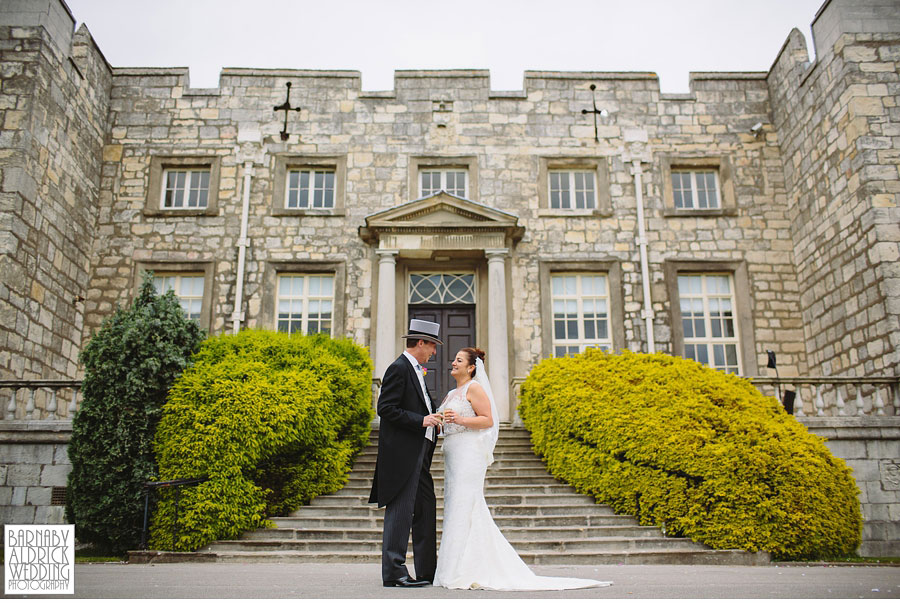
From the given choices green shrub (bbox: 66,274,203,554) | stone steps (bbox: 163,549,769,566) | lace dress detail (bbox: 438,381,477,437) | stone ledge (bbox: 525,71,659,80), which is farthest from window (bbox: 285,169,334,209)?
lace dress detail (bbox: 438,381,477,437)

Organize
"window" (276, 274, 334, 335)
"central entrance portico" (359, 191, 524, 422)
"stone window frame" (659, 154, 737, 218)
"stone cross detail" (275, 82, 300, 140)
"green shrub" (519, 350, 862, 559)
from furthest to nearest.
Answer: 1. "stone cross detail" (275, 82, 300, 140)
2. "stone window frame" (659, 154, 737, 218)
3. "window" (276, 274, 334, 335)
4. "central entrance portico" (359, 191, 524, 422)
5. "green shrub" (519, 350, 862, 559)

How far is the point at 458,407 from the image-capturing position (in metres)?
5.57

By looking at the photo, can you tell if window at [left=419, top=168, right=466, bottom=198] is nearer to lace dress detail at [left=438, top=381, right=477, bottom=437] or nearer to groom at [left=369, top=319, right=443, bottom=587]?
lace dress detail at [left=438, top=381, right=477, bottom=437]

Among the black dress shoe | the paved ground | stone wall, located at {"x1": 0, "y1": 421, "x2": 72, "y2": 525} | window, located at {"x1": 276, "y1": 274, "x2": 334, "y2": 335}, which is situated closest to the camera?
the paved ground

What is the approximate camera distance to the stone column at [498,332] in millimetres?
12664

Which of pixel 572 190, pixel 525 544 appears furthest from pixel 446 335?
pixel 525 544

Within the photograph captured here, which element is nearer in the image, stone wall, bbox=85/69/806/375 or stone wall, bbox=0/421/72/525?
stone wall, bbox=0/421/72/525

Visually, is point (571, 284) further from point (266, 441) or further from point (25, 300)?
point (25, 300)

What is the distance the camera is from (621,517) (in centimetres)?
852

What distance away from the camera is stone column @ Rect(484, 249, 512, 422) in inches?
499

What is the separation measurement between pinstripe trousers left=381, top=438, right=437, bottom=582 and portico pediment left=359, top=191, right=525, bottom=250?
8278mm

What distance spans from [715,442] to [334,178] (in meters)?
9.22

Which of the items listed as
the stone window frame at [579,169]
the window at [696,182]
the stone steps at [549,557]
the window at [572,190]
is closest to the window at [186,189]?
the stone window frame at [579,169]

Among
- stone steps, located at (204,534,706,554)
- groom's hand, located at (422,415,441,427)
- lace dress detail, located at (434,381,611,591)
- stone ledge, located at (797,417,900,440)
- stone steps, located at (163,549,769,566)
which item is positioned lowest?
stone steps, located at (163,549,769,566)
